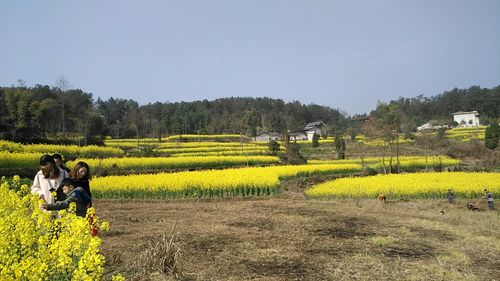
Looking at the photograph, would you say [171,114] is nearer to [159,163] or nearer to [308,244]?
[159,163]

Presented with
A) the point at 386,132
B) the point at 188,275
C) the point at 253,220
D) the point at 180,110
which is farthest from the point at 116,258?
the point at 180,110

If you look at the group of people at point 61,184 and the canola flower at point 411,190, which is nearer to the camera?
the group of people at point 61,184

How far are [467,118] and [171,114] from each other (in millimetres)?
76803

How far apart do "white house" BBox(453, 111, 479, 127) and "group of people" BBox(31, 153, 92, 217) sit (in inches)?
4073

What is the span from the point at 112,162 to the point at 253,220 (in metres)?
19.2

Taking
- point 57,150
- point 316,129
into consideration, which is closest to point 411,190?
point 57,150

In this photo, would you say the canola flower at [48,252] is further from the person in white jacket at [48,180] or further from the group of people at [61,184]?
the person in white jacket at [48,180]

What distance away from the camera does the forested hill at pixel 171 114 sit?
144 feet

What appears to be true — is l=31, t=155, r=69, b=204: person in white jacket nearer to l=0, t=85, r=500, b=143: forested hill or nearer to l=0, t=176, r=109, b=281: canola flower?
l=0, t=176, r=109, b=281: canola flower

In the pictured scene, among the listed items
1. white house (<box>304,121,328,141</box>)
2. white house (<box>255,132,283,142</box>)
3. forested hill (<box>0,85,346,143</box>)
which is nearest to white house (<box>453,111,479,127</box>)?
forested hill (<box>0,85,346,143</box>)

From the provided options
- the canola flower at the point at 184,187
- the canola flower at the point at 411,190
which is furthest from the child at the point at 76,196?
the canola flower at the point at 411,190

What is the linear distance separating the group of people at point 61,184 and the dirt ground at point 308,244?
119 centimetres

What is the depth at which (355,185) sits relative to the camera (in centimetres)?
2070

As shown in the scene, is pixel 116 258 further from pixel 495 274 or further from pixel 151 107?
pixel 151 107
